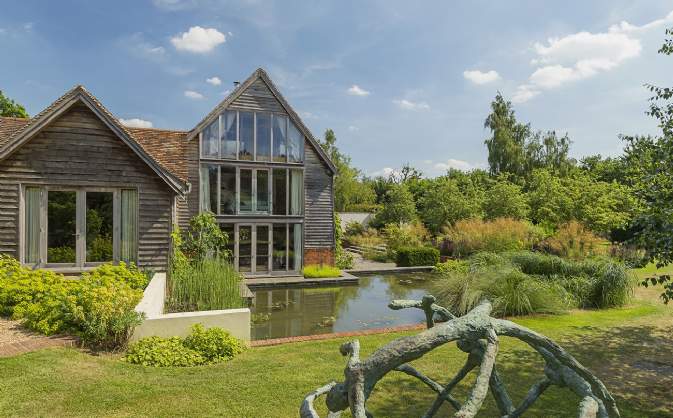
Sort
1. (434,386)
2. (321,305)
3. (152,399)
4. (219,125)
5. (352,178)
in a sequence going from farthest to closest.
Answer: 1. (352,178)
2. (219,125)
3. (321,305)
4. (152,399)
5. (434,386)

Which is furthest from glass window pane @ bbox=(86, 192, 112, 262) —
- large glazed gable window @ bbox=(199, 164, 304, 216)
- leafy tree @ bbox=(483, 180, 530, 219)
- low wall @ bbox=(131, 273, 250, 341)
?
leafy tree @ bbox=(483, 180, 530, 219)

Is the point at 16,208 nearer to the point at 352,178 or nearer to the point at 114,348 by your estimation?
the point at 114,348

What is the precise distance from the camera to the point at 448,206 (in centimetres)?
2608

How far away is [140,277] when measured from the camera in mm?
9898

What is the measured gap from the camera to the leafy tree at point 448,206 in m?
25.3

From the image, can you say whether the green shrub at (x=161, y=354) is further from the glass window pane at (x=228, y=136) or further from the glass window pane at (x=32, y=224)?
the glass window pane at (x=228, y=136)

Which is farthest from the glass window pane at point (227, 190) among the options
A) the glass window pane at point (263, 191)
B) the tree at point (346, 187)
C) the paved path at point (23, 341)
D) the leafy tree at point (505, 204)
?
the tree at point (346, 187)

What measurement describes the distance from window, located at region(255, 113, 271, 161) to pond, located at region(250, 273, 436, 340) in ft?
17.5

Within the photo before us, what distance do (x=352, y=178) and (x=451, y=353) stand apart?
39376 millimetres

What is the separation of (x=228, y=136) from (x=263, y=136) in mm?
1342

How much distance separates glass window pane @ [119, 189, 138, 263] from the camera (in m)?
11.2

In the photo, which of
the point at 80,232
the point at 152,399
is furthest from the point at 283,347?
the point at 80,232

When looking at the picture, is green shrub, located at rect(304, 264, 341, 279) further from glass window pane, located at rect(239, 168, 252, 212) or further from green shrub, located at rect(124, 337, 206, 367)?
green shrub, located at rect(124, 337, 206, 367)

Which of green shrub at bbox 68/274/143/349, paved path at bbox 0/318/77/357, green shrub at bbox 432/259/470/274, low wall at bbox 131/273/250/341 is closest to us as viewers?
paved path at bbox 0/318/77/357
